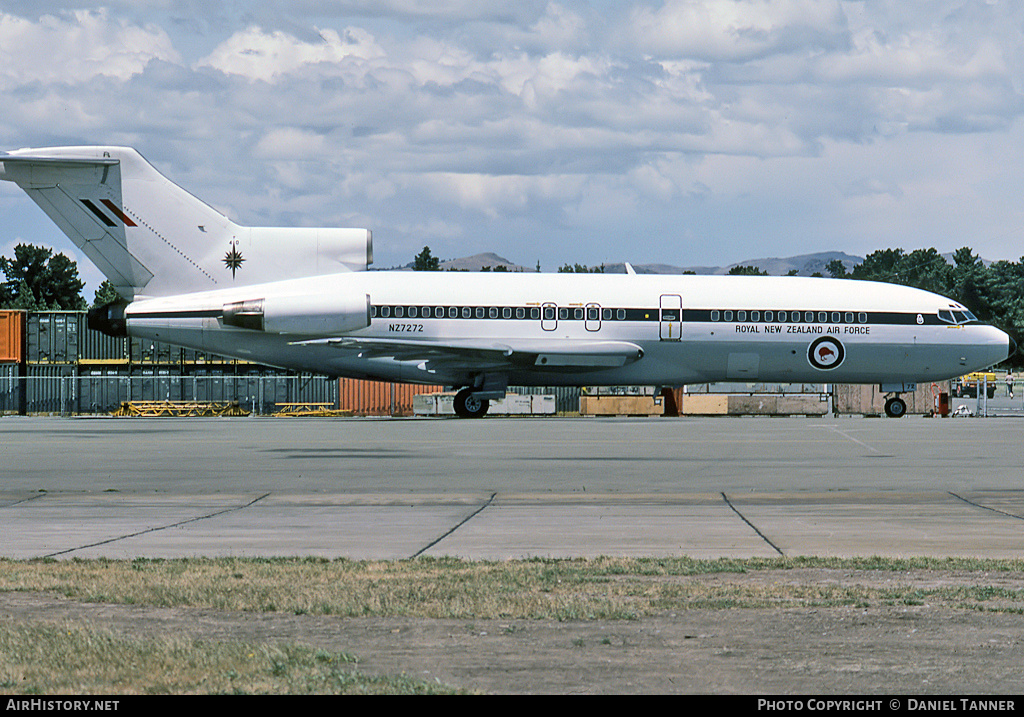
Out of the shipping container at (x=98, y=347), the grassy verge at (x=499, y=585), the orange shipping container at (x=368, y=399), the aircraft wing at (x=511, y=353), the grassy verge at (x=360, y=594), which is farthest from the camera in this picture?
the shipping container at (x=98, y=347)

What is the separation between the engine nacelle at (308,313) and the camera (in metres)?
38.6

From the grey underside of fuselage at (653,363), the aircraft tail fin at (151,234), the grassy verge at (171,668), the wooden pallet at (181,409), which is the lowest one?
the wooden pallet at (181,409)

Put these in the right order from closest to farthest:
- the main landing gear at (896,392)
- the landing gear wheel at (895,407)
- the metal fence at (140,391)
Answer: the main landing gear at (896,392), the landing gear wheel at (895,407), the metal fence at (140,391)

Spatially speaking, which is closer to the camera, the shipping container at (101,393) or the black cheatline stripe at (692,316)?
the black cheatline stripe at (692,316)

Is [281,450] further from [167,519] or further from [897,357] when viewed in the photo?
[897,357]

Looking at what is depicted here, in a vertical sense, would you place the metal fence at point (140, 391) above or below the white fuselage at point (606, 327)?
below

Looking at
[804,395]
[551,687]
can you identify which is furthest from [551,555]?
[804,395]

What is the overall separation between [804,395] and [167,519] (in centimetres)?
4564

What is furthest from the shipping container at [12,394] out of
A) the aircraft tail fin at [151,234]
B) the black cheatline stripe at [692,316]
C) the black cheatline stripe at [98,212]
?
the black cheatline stripe at [692,316]

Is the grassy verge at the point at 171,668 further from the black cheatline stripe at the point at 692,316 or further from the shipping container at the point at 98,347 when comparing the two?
the shipping container at the point at 98,347

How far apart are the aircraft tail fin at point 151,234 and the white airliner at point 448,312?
0.16 feet

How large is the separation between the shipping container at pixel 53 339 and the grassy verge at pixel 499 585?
5684 cm

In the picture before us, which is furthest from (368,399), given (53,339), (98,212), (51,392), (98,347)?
(98,212)

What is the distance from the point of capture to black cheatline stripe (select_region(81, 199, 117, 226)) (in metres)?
40.3
